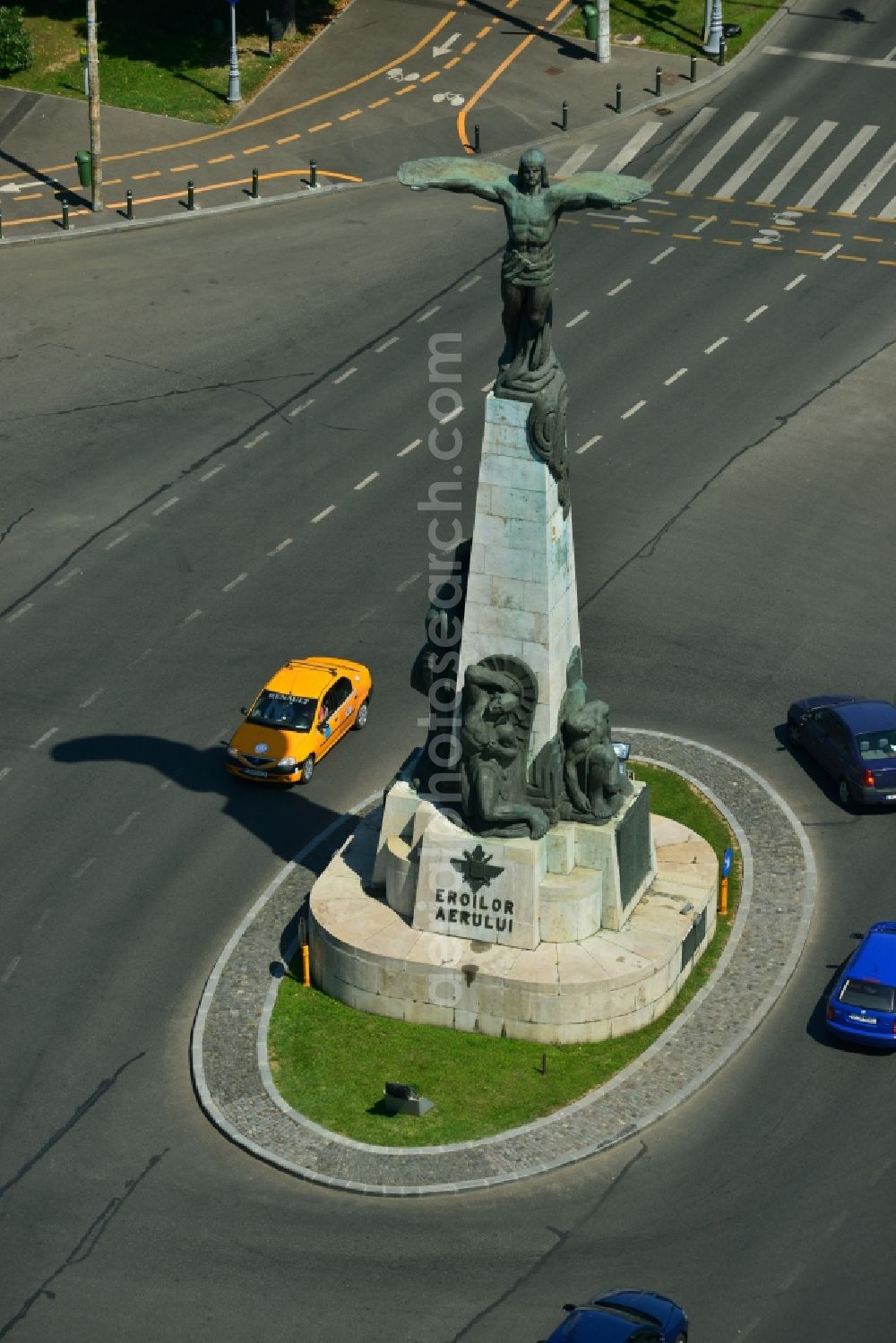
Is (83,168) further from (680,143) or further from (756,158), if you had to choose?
(756,158)

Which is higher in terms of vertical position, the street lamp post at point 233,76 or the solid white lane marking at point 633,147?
the solid white lane marking at point 633,147

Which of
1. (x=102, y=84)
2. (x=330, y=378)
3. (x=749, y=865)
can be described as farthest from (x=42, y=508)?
(x=102, y=84)

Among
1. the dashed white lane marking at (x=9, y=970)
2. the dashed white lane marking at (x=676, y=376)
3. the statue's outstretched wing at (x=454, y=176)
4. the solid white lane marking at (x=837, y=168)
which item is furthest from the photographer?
the solid white lane marking at (x=837, y=168)

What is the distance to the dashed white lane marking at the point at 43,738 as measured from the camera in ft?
217

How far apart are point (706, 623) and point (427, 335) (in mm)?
17598

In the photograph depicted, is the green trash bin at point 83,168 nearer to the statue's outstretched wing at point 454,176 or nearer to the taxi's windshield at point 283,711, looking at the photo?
the taxi's windshield at point 283,711

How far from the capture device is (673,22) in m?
106

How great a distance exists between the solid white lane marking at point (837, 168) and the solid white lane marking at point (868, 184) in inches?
36.5

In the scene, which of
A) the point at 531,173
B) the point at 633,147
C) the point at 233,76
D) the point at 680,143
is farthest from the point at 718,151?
the point at 531,173

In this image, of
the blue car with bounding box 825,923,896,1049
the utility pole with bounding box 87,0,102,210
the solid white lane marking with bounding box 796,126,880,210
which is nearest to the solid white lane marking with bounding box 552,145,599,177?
the solid white lane marking with bounding box 796,126,880,210

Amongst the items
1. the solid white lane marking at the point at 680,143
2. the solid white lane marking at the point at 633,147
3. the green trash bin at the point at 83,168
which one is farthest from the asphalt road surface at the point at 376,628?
the green trash bin at the point at 83,168

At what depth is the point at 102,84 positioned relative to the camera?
102375 mm

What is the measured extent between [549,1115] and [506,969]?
3603 mm

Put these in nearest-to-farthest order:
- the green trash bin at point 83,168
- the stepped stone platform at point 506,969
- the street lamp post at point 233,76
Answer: the stepped stone platform at point 506,969, the green trash bin at point 83,168, the street lamp post at point 233,76
